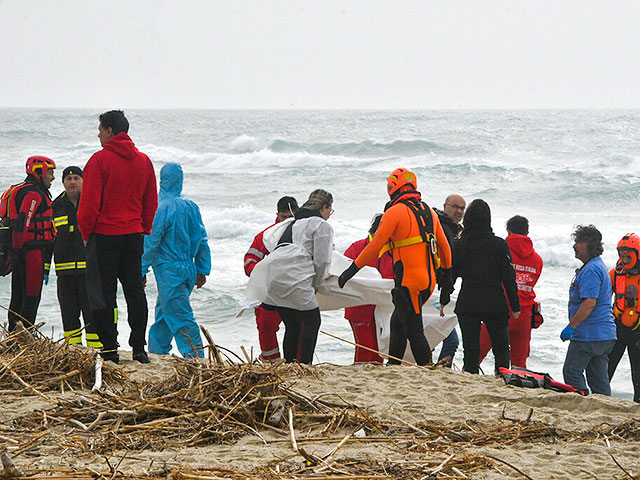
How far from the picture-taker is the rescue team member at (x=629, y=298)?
273 inches

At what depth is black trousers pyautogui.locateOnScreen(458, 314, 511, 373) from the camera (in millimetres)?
6398

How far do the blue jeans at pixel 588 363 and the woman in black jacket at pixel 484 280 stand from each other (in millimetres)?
642

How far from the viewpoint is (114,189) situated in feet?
18.4

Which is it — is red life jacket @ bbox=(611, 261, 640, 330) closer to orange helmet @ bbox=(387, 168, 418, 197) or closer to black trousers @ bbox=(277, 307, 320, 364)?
orange helmet @ bbox=(387, 168, 418, 197)

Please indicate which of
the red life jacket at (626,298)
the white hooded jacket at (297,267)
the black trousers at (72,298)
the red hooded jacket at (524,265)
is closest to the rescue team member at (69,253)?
the black trousers at (72,298)

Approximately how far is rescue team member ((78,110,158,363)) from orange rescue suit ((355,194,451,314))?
1.68 meters

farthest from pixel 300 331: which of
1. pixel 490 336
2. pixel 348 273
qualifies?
pixel 490 336

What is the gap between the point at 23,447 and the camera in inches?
133

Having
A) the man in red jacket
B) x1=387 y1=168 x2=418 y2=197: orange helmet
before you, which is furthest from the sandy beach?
x1=387 y1=168 x2=418 y2=197: orange helmet

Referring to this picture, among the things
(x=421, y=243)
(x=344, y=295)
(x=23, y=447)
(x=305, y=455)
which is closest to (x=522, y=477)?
(x=305, y=455)

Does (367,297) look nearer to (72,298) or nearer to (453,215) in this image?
(453,215)

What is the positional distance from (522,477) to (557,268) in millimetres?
13708

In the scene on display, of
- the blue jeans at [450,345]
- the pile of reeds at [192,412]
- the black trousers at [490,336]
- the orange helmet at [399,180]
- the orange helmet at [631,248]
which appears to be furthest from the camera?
the blue jeans at [450,345]

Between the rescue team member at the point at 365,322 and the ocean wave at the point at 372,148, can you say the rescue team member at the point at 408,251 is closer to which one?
the rescue team member at the point at 365,322
